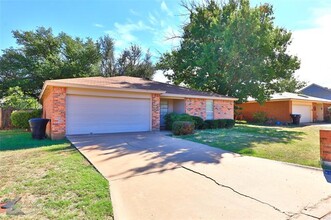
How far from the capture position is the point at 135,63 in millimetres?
32188

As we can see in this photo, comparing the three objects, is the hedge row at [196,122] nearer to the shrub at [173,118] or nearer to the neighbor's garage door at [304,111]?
the shrub at [173,118]

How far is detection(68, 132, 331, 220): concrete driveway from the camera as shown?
3351 mm

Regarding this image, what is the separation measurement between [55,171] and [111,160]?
1.48 meters

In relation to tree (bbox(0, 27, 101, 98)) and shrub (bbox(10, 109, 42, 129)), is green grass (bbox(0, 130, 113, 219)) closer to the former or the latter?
shrub (bbox(10, 109, 42, 129))

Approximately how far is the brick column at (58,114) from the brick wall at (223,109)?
11.4 metres

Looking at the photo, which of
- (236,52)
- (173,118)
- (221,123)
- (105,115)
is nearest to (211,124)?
(221,123)

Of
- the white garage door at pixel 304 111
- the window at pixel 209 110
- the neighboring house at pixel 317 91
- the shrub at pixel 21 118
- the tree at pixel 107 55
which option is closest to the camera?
the shrub at pixel 21 118

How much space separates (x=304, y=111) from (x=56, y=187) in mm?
27557

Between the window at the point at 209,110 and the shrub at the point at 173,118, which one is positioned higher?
the window at the point at 209,110

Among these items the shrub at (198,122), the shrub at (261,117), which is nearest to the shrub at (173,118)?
the shrub at (198,122)

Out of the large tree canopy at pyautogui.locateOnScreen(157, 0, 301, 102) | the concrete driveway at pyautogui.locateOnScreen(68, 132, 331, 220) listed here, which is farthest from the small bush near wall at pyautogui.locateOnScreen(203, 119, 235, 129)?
the concrete driveway at pyautogui.locateOnScreen(68, 132, 331, 220)

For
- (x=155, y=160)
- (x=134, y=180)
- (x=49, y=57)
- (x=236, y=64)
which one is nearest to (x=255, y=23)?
(x=236, y=64)

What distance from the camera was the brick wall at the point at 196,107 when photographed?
50.7 feet

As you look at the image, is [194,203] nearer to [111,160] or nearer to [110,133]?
[111,160]
